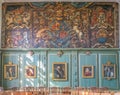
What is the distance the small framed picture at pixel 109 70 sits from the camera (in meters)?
19.5

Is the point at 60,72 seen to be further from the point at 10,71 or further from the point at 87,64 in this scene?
the point at 10,71

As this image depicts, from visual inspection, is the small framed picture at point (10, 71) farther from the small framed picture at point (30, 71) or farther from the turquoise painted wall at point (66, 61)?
the small framed picture at point (30, 71)

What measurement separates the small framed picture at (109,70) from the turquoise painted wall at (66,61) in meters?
0.18

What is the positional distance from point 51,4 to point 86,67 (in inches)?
175

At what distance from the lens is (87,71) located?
64.3 ft

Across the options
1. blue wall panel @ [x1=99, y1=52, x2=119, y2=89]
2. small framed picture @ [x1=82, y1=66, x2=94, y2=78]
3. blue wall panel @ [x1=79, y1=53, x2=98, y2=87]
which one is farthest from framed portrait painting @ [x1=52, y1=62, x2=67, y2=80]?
blue wall panel @ [x1=99, y1=52, x2=119, y2=89]

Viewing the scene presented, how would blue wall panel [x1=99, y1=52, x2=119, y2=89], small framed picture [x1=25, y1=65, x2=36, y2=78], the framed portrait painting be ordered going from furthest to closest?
small framed picture [x1=25, y1=65, x2=36, y2=78], the framed portrait painting, blue wall panel [x1=99, y1=52, x2=119, y2=89]

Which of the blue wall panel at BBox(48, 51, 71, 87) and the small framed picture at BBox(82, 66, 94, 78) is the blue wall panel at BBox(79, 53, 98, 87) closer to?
the small framed picture at BBox(82, 66, 94, 78)

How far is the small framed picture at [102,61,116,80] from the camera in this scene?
19531 mm

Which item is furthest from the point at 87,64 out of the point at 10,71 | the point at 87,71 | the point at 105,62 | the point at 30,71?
the point at 10,71

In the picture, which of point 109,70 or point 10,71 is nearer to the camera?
point 109,70

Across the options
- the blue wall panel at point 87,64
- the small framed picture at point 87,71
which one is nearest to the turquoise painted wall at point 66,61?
the blue wall panel at point 87,64

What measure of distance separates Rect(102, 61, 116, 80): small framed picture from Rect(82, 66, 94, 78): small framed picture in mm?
706

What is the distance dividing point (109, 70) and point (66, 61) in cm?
262
